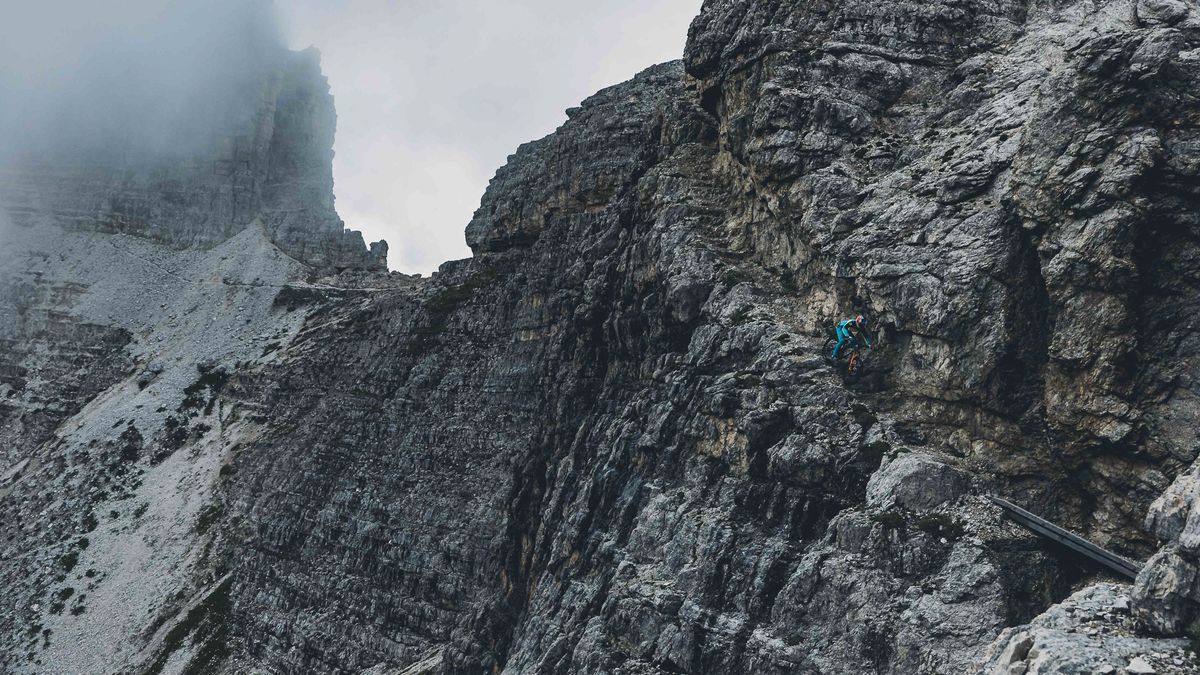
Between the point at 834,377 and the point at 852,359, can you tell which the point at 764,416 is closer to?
the point at 834,377

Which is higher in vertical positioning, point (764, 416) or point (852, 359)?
point (852, 359)

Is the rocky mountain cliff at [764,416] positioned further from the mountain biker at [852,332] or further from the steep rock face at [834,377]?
the mountain biker at [852,332]

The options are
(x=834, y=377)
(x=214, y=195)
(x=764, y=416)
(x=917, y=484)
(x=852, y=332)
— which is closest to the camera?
(x=917, y=484)

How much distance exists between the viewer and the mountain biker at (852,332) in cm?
3907

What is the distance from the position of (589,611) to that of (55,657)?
69.6m

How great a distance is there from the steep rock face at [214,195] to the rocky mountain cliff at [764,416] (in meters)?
56.6

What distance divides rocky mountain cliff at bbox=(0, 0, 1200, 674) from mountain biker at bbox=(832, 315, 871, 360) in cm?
93

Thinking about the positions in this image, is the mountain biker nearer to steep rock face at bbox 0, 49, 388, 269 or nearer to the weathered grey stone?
the weathered grey stone

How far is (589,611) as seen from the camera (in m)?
45.9

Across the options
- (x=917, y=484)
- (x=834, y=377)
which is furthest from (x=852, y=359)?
(x=917, y=484)

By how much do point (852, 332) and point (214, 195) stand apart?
146 meters

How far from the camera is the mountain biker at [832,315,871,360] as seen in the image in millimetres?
39066

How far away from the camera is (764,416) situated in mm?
40500

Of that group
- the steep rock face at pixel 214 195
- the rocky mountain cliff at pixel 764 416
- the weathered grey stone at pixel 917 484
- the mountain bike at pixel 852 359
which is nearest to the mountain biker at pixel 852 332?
the mountain bike at pixel 852 359
